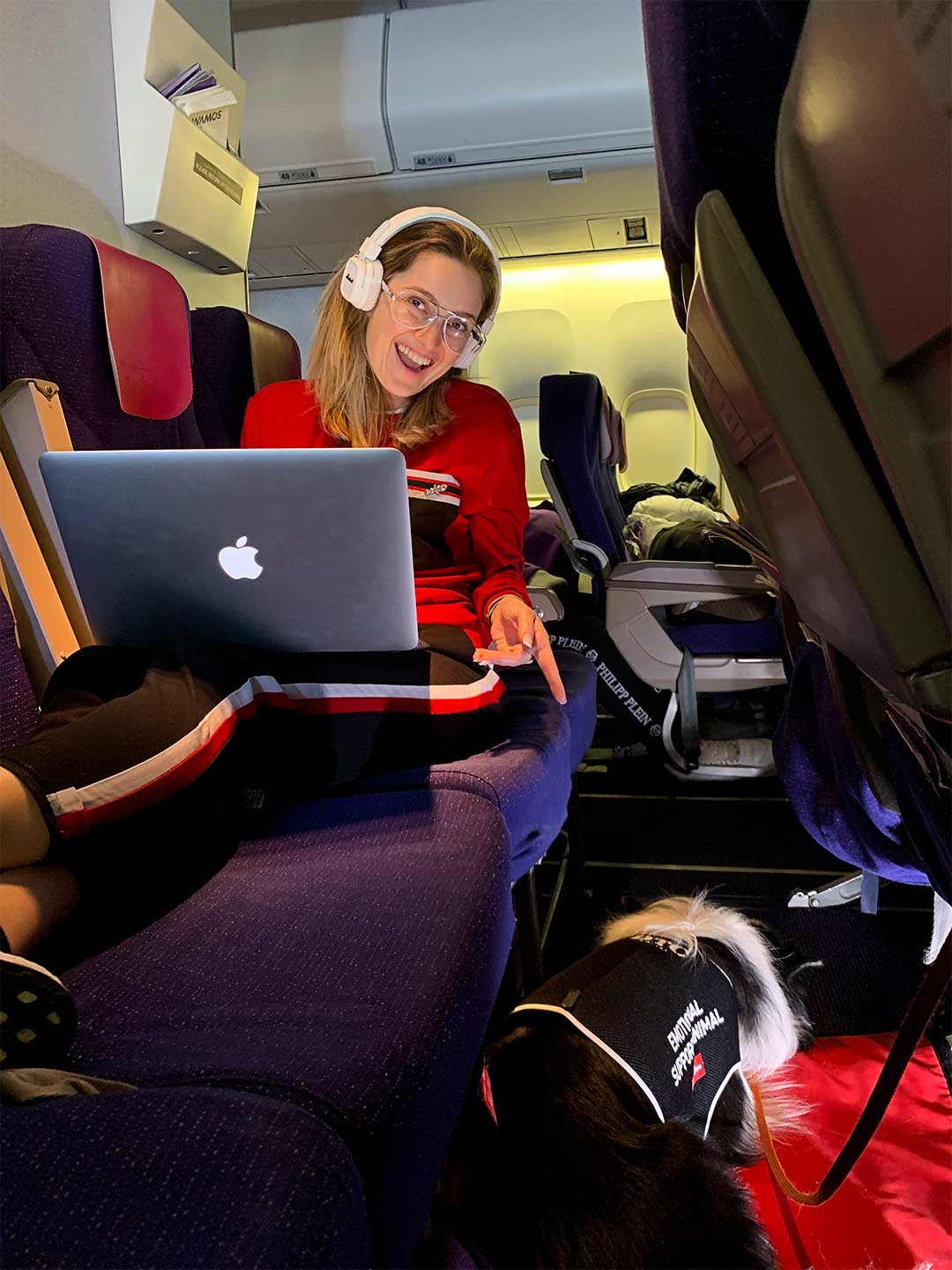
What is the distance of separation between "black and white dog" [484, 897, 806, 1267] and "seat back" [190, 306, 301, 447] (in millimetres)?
1325

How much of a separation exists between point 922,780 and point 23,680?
1059mm

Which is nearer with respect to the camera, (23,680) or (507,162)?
(23,680)

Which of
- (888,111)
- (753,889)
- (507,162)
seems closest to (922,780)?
(888,111)

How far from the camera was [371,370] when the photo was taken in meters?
1.59

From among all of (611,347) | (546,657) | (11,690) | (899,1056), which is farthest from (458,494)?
(611,347)

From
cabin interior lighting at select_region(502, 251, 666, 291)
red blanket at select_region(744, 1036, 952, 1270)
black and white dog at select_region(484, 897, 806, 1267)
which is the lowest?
red blanket at select_region(744, 1036, 952, 1270)

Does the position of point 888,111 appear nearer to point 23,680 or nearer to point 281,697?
point 281,697

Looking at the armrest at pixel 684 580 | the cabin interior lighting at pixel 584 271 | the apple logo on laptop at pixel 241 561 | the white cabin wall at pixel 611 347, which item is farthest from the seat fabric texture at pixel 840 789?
the cabin interior lighting at pixel 584 271

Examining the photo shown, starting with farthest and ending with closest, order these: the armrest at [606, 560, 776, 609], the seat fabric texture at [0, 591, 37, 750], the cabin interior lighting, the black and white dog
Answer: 1. the cabin interior lighting
2. the armrest at [606, 560, 776, 609]
3. the seat fabric texture at [0, 591, 37, 750]
4. the black and white dog

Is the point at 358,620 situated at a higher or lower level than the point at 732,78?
lower

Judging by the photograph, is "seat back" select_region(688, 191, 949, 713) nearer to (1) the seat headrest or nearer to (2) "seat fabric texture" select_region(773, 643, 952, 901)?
(2) "seat fabric texture" select_region(773, 643, 952, 901)

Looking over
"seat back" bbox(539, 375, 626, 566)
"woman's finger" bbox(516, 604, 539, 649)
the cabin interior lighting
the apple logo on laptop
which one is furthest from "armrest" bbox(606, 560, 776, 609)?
the cabin interior lighting

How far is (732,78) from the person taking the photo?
1.47 ft

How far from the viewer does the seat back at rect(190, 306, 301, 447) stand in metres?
1.77
